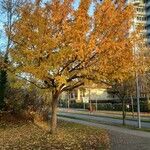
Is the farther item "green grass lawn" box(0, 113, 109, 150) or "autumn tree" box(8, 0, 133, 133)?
"autumn tree" box(8, 0, 133, 133)

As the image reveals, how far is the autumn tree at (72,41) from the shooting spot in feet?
79.9

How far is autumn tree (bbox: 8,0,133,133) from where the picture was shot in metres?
24.3

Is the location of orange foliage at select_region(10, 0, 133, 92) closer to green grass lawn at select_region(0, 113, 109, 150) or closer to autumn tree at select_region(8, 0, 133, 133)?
autumn tree at select_region(8, 0, 133, 133)

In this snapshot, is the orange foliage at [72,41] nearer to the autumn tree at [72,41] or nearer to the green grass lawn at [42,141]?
the autumn tree at [72,41]

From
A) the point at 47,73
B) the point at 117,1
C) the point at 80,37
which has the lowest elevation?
the point at 47,73

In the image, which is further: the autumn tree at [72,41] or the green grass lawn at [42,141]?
the autumn tree at [72,41]

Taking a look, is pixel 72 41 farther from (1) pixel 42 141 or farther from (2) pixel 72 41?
(1) pixel 42 141

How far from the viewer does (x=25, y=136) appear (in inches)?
1008

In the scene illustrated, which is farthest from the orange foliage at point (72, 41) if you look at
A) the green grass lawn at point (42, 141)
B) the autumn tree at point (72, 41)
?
the green grass lawn at point (42, 141)

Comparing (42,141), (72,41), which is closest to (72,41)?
(72,41)

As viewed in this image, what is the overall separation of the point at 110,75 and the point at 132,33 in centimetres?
267

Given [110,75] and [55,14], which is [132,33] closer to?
[110,75]

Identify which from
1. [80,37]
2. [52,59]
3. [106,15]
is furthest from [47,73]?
[106,15]

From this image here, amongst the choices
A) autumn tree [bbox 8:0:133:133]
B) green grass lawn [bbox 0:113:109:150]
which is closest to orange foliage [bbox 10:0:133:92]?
autumn tree [bbox 8:0:133:133]
